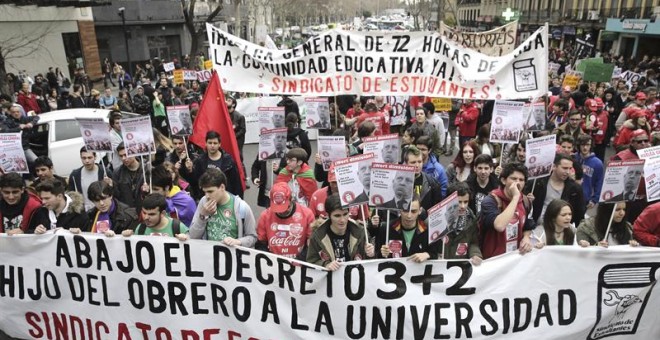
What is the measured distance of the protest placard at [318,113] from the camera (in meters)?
8.63

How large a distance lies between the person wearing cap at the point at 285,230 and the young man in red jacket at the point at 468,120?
6073 mm

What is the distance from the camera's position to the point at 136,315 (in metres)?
4.08

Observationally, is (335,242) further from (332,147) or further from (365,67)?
(365,67)

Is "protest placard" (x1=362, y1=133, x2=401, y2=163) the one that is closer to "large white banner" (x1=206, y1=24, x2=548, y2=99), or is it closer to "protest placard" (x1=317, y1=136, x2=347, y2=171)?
"protest placard" (x1=317, y1=136, x2=347, y2=171)

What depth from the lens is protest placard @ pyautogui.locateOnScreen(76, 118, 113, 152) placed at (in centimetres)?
611

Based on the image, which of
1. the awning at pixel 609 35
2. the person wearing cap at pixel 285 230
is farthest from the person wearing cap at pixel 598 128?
the awning at pixel 609 35

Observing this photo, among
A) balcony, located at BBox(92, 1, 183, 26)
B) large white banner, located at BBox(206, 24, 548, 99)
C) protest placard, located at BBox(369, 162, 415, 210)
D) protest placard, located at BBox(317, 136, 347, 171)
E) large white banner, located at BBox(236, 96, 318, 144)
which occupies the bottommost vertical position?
large white banner, located at BBox(236, 96, 318, 144)

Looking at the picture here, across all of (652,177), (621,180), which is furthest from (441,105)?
Result: (621,180)

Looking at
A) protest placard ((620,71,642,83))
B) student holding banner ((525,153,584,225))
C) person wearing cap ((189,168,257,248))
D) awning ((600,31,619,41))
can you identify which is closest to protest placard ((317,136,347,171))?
person wearing cap ((189,168,257,248))

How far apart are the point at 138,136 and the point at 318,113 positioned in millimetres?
3545

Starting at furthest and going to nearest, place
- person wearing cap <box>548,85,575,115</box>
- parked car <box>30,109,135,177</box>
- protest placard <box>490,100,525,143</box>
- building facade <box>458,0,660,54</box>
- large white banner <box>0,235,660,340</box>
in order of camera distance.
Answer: building facade <box>458,0,660,54</box>, person wearing cap <box>548,85,575,115</box>, parked car <box>30,109,135,177</box>, protest placard <box>490,100,525,143</box>, large white banner <box>0,235,660,340</box>

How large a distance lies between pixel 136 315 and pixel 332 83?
12.4 ft

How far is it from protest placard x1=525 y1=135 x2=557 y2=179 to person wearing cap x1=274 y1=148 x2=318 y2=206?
2.33 metres

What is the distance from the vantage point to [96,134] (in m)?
6.17
